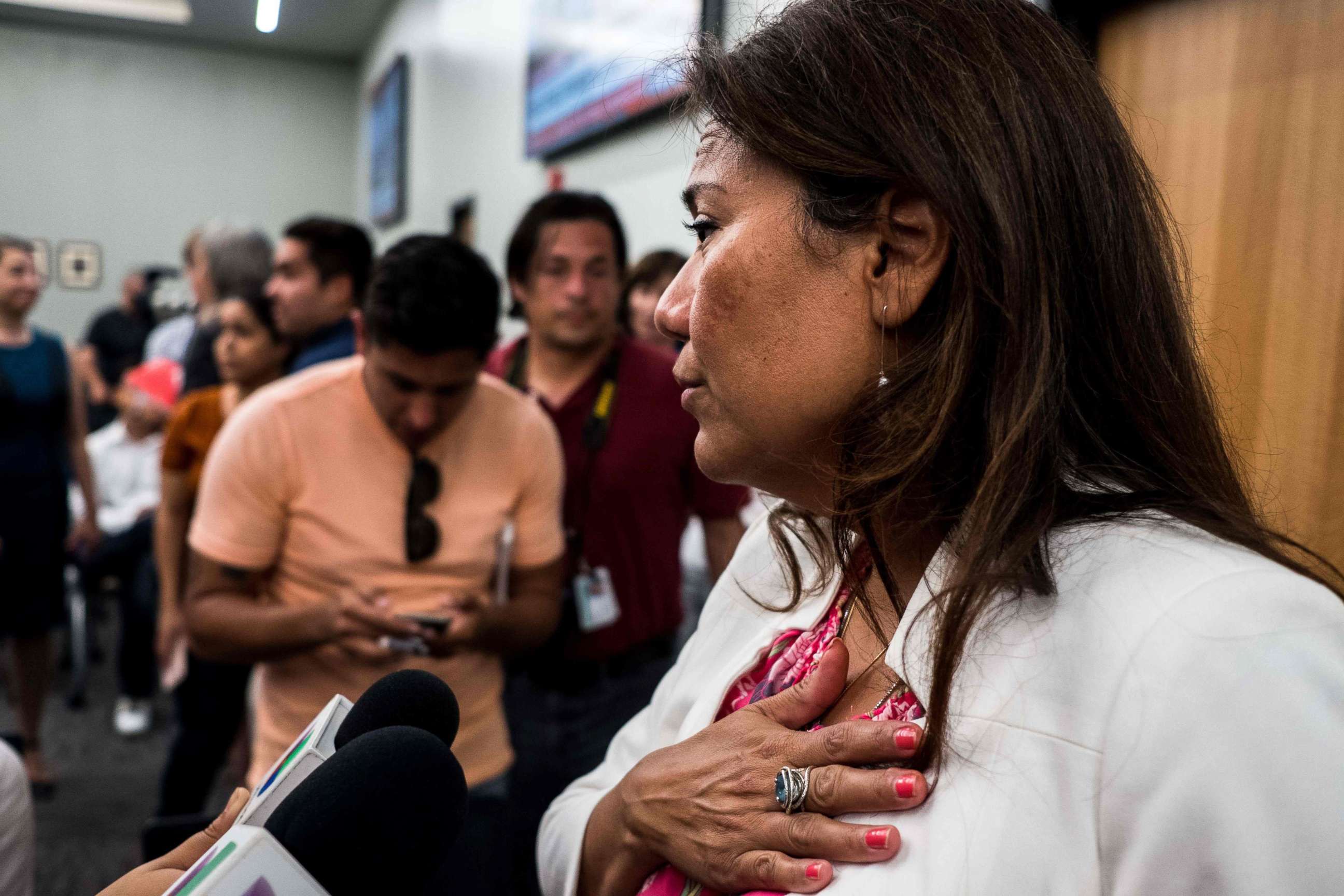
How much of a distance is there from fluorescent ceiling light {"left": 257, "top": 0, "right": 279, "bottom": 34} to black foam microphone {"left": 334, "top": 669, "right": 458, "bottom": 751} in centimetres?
46

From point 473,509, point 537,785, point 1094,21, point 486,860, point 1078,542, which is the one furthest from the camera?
point 1094,21

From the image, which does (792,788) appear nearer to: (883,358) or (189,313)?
(883,358)

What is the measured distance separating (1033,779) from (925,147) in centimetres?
44

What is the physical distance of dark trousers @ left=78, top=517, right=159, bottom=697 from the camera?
4.07 m

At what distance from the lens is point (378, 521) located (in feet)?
5.87

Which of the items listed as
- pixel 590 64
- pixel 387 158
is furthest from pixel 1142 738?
pixel 387 158

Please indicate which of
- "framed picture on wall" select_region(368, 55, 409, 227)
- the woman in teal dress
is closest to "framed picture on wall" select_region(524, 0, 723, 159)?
"framed picture on wall" select_region(368, 55, 409, 227)

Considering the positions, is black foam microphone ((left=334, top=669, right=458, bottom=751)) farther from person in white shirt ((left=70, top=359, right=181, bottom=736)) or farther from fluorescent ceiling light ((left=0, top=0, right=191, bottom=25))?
person in white shirt ((left=70, top=359, right=181, bottom=736))

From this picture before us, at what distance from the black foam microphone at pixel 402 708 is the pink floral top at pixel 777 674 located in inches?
10.8

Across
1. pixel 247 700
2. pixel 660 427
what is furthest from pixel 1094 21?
pixel 247 700

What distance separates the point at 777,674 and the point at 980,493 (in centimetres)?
32

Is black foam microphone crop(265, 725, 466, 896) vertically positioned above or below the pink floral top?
above

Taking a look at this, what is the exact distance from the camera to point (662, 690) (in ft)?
3.82

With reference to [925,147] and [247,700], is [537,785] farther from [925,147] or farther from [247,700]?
[247,700]
